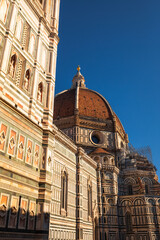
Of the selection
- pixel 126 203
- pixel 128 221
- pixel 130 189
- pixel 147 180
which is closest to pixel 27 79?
pixel 126 203

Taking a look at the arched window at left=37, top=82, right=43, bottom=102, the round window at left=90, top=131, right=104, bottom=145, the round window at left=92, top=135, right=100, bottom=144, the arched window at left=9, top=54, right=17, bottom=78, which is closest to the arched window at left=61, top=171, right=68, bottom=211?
the arched window at left=37, top=82, right=43, bottom=102

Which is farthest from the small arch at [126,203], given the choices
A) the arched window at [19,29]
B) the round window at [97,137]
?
the arched window at [19,29]

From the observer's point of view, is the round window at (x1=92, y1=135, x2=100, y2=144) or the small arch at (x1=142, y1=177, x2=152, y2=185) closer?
the small arch at (x1=142, y1=177, x2=152, y2=185)

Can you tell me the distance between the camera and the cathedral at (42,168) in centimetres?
900

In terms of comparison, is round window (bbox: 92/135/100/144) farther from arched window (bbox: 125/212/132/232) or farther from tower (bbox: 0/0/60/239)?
tower (bbox: 0/0/60/239)

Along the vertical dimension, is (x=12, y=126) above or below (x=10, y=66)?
below

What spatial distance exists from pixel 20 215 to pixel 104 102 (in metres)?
43.2

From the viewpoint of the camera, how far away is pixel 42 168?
10.6m

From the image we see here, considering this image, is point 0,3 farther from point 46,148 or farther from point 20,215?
point 20,215

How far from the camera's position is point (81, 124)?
4188 centimetres

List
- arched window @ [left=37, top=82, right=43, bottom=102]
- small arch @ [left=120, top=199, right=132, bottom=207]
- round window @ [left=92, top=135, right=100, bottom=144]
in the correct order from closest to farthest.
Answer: arched window @ [left=37, top=82, right=43, bottom=102] < small arch @ [left=120, top=199, right=132, bottom=207] < round window @ [left=92, top=135, right=100, bottom=144]

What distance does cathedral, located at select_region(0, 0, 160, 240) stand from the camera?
9.00 metres

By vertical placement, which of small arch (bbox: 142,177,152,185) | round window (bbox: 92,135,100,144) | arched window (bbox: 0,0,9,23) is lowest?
small arch (bbox: 142,177,152,185)

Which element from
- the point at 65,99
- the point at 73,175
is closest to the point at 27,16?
the point at 73,175
